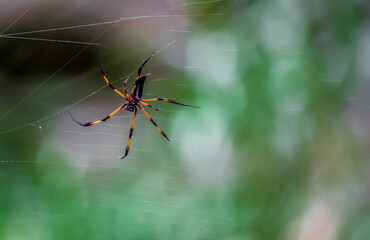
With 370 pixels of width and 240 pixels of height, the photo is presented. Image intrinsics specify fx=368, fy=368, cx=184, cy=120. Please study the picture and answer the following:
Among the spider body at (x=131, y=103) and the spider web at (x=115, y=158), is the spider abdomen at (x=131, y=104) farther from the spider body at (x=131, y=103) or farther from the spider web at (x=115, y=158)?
the spider web at (x=115, y=158)

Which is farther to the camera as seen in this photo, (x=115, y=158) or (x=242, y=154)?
(x=115, y=158)

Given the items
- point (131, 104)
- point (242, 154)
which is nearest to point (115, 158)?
point (131, 104)

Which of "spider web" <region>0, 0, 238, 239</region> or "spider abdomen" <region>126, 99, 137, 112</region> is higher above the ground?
"spider abdomen" <region>126, 99, 137, 112</region>

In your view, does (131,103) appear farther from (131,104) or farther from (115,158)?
(115,158)

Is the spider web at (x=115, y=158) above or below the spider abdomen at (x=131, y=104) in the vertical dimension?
below

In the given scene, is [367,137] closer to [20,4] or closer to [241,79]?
[241,79]

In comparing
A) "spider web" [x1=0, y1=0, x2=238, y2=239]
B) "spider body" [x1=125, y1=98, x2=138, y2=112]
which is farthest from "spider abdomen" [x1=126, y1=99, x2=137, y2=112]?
"spider web" [x1=0, y1=0, x2=238, y2=239]

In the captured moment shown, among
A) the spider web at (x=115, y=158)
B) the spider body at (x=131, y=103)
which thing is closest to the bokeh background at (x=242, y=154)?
the spider web at (x=115, y=158)

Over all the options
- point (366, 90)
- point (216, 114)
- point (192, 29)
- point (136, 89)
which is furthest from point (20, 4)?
point (366, 90)

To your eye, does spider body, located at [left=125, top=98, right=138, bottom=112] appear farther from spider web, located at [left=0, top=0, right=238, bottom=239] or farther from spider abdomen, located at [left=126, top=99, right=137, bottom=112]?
spider web, located at [left=0, top=0, right=238, bottom=239]
